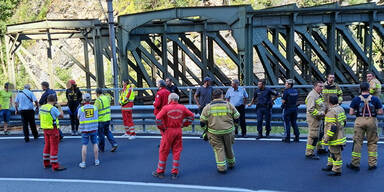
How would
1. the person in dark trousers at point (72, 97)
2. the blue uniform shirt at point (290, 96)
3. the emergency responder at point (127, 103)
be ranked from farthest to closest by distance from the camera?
the person in dark trousers at point (72, 97)
the emergency responder at point (127, 103)
the blue uniform shirt at point (290, 96)

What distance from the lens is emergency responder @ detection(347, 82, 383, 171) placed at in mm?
7238

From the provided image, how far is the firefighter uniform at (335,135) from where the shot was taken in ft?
23.0

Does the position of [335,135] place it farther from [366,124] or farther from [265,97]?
[265,97]

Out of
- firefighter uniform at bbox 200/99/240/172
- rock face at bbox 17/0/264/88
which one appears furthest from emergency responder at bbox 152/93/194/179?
rock face at bbox 17/0/264/88

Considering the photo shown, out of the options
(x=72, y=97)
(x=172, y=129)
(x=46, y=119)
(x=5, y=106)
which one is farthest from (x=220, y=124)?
(x=5, y=106)

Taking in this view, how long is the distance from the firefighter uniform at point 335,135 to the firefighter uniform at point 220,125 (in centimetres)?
171

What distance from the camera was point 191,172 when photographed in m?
7.56

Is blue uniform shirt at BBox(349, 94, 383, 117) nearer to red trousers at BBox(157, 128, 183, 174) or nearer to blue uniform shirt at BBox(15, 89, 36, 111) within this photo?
red trousers at BBox(157, 128, 183, 174)

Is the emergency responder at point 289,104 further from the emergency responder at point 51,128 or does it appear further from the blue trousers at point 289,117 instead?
the emergency responder at point 51,128

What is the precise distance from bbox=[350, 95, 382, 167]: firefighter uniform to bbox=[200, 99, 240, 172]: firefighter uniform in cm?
233

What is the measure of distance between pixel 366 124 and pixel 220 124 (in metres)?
2.79

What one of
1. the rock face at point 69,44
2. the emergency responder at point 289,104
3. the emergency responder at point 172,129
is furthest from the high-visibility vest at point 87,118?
the rock face at point 69,44

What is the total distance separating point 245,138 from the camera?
33.9 ft

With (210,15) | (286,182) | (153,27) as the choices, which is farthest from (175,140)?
(153,27)
